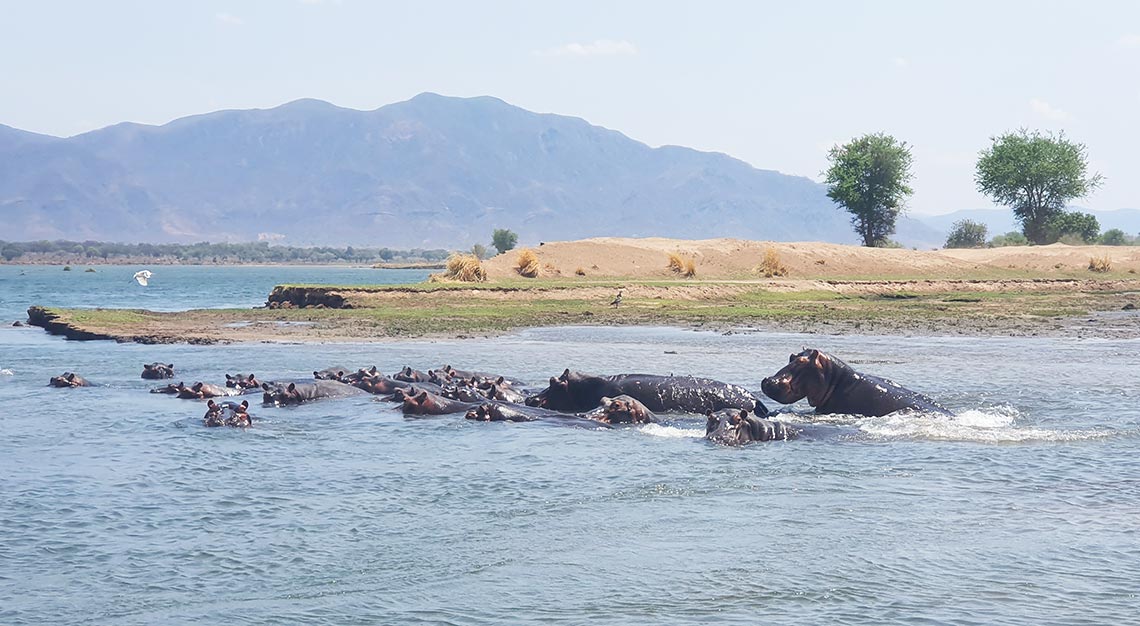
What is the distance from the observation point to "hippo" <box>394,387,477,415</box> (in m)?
19.8

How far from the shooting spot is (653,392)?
19688 mm

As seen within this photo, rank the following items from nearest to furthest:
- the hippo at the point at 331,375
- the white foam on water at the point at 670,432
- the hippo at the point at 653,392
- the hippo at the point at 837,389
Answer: the white foam on water at the point at 670,432 → the hippo at the point at 837,389 → the hippo at the point at 653,392 → the hippo at the point at 331,375

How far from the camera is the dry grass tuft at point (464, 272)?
5556cm

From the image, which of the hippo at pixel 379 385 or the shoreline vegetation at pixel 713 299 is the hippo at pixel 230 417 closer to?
the hippo at pixel 379 385

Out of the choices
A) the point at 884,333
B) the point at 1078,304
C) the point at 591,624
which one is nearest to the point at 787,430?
the point at 591,624

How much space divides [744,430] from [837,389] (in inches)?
112

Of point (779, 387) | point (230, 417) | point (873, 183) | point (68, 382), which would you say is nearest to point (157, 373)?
point (68, 382)

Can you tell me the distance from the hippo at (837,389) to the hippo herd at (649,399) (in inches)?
0.6

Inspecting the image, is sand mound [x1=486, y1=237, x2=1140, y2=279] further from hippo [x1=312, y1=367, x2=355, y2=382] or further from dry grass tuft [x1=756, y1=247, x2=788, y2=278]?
hippo [x1=312, y1=367, x2=355, y2=382]

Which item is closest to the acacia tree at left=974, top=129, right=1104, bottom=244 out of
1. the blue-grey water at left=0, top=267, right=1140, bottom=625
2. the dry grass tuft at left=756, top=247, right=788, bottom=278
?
the dry grass tuft at left=756, top=247, right=788, bottom=278

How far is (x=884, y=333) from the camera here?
35719mm

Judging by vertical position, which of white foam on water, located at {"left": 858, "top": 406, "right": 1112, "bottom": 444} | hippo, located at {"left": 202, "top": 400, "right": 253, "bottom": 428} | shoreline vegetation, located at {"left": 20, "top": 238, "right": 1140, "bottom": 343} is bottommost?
hippo, located at {"left": 202, "top": 400, "right": 253, "bottom": 428}

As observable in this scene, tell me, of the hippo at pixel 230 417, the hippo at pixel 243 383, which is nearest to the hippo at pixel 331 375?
the hippo at pixel 243 383

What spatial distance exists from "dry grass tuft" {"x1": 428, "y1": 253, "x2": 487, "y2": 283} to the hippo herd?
3345 cm
